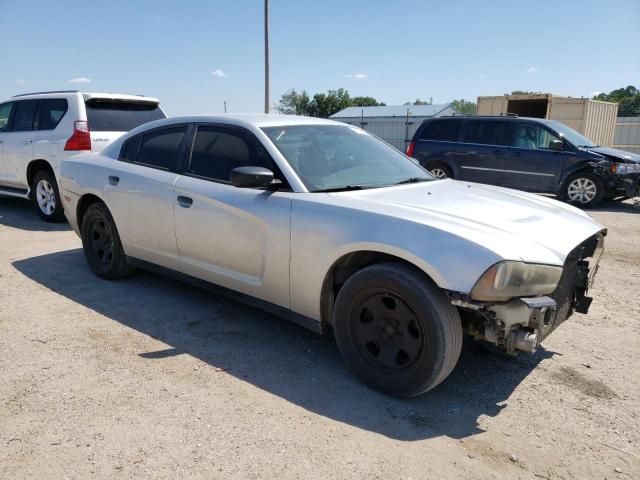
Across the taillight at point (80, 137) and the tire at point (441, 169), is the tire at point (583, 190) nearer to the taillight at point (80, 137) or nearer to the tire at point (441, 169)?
the tire at point (441, 169)

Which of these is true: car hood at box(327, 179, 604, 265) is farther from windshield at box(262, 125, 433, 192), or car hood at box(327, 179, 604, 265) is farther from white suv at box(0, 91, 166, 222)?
white suv at box(0, 91, 166, 222)

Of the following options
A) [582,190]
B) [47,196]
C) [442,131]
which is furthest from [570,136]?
[47,196]

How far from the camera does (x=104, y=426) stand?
2.73m

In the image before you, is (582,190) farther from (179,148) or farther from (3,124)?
(3,124)

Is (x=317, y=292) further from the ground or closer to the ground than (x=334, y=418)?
further from the ground

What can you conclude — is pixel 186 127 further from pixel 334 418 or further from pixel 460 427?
pixel 460 427

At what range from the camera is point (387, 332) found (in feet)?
9.90

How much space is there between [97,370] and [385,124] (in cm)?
2370

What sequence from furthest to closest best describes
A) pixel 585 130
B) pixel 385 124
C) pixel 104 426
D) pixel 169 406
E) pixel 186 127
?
pixel 385 124
pixel 585 130
pixel 186 127
pixel 169 406
pixel 104 426

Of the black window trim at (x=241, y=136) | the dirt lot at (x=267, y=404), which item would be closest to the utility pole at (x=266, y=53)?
the black window trim at (x=241, y=136)

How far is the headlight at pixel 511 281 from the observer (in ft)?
8.58

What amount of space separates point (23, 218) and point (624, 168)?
36.0 feet

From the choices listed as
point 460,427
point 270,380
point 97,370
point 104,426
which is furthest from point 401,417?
point 97,370

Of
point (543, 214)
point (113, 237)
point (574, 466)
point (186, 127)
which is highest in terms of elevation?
point (186, 127)
